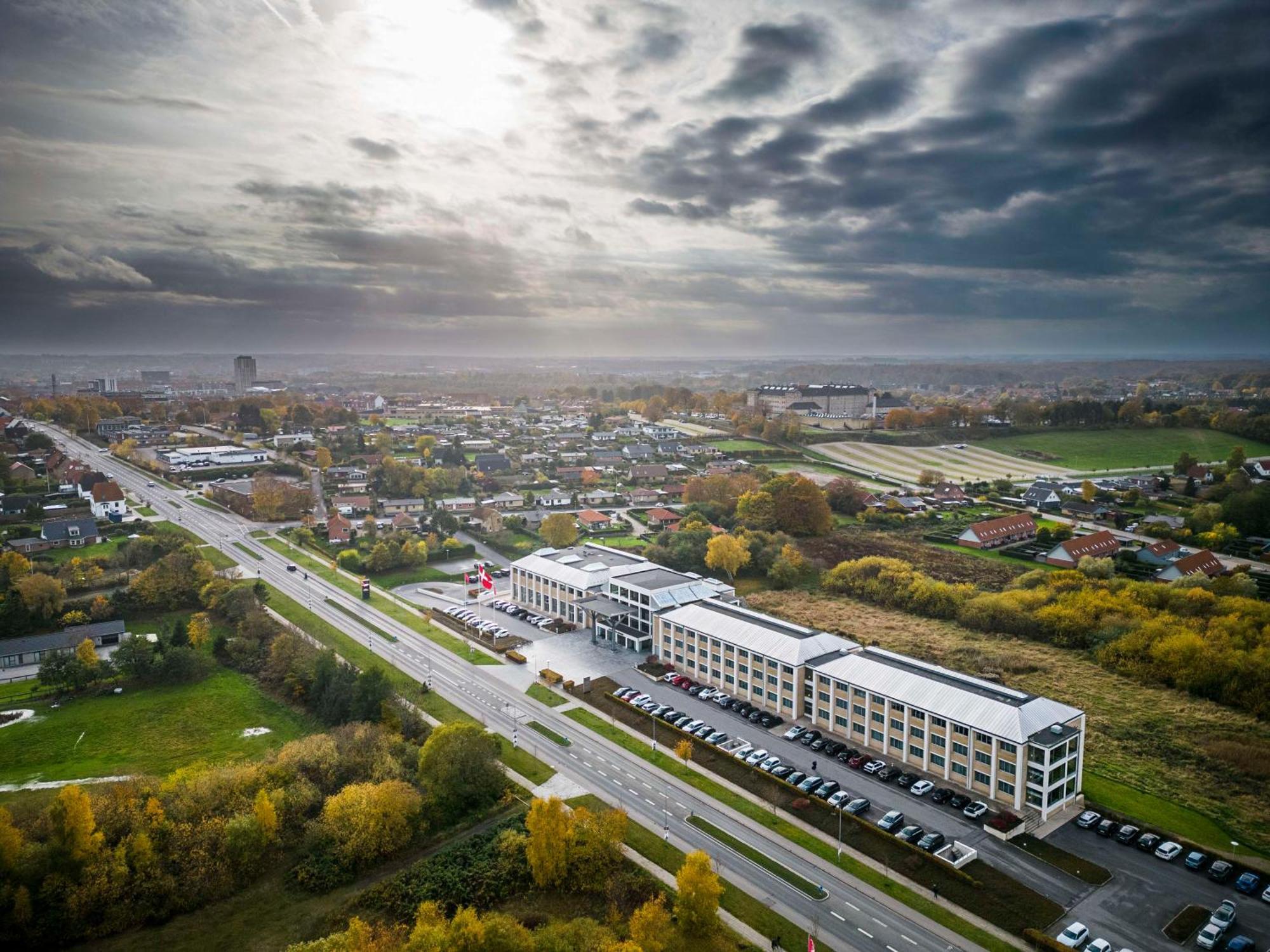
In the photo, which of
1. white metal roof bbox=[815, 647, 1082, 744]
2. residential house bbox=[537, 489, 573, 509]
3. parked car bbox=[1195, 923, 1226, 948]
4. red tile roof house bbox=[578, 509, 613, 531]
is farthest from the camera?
residential house bbox=[537, 489, 573, 509]

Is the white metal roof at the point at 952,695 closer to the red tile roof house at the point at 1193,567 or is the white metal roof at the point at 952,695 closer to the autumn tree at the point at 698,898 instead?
the autumn tree at the point at 698,898

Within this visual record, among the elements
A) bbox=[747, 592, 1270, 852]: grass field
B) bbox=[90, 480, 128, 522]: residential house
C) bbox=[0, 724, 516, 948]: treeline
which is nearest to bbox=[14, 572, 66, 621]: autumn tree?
bbox=[90, 480, 128, 522]: residential house

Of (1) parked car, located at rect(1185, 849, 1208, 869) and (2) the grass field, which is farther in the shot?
(2) the grass field

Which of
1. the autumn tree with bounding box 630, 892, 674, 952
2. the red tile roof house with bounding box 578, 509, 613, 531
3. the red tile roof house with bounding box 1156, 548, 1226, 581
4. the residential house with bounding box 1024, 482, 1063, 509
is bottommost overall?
the autumn tree with bounding box 630, 892, 674, 952

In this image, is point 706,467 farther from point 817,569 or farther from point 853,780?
point 853,780

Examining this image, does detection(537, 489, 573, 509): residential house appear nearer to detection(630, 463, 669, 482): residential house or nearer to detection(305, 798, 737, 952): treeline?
detection(630, 463, 669, 482): residential house

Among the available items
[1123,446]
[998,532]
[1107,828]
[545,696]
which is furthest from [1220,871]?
[1123,446]

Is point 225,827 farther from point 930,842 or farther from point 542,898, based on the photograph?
point 930,842
